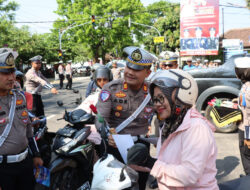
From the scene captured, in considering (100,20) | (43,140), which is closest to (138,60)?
(43,140)

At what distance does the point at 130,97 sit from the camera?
265cm

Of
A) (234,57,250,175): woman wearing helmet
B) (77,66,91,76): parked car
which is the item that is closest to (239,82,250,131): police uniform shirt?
(234,57,250,175): woman wearing helmet

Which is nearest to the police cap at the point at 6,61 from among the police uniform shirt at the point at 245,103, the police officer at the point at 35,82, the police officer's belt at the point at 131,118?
the police officer's belt at the point at 131,118

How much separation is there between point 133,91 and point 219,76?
447cm

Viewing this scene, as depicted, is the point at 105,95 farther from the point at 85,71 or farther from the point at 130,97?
the point at 85,71

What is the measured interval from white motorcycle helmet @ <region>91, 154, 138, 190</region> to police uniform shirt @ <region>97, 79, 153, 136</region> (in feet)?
2.91

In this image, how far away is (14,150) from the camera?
229cm

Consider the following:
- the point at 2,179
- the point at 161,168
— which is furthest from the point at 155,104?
the point at 2,179

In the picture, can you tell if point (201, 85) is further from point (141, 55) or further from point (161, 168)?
point (161, 168)

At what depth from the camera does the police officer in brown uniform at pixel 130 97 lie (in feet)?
8.28

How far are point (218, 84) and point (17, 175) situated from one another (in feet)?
17.4

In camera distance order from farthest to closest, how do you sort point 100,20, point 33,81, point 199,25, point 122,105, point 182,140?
point 100,20
point 199,25
point 33,81
point 122,105
point 182,140

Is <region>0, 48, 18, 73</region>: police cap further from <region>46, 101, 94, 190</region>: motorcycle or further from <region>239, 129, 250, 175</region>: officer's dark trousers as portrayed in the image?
<region>239, 129, 250, 175</region>: officer's dark trousers

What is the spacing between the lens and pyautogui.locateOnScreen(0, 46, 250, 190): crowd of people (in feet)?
4.74
